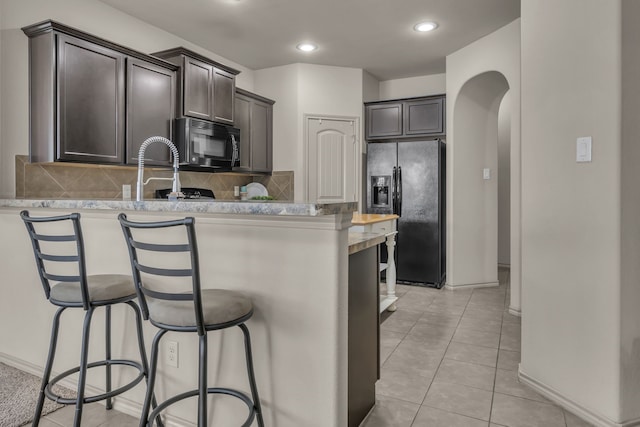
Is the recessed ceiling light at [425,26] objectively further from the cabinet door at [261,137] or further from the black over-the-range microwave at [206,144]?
the black over-the-range microwave at [206,144]

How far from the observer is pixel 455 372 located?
244cm

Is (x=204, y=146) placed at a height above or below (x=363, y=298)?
above

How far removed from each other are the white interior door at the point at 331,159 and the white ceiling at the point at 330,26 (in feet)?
2.55

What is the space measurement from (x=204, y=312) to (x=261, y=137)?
12.2 ft

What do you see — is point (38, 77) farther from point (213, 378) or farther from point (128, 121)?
point (213, 378)

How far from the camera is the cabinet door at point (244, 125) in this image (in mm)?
4441

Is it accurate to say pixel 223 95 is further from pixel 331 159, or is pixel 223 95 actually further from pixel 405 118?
pixel 405 118

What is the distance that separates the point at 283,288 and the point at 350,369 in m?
0.49

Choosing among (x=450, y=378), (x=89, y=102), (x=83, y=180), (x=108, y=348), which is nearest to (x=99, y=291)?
(x=108, y=348)

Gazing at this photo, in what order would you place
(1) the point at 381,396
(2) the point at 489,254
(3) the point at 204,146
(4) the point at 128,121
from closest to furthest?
(1) the point at 381,396
(4) the point at 128,121
(3) the point at 204,146
(2) the point at 489,254

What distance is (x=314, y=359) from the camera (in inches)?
59.8

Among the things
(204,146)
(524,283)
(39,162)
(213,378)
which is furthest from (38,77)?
(524,283)

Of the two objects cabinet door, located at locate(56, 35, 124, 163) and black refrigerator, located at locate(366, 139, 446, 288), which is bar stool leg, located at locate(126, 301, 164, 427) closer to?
cabinet door, located at locate(56, 35, 124, 163)

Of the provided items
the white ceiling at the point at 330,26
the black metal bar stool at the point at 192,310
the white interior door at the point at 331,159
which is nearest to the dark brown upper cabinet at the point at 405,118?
the white interior door at the point at 331,159
